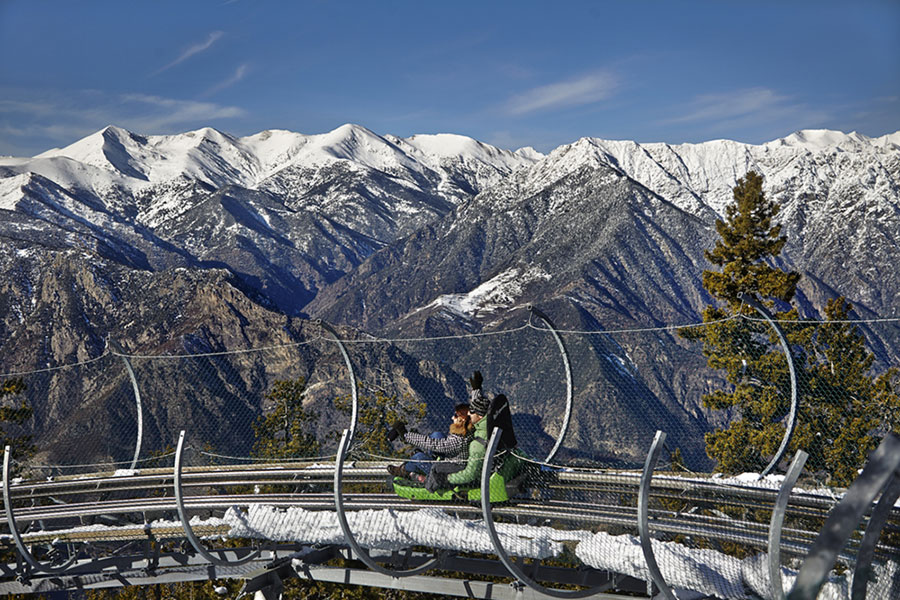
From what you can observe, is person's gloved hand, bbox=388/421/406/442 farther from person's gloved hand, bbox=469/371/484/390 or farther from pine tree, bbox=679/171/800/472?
pine tree, bbox=679/171/800/472

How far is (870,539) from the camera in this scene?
17.2 ft

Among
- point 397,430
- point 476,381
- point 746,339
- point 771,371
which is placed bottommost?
point 397,430

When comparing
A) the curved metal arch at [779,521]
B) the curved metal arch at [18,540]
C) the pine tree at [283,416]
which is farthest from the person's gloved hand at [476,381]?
the pine tree at [283,416]

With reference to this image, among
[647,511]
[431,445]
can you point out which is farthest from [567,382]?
[647,511]

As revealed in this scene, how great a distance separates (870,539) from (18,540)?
32.9ft

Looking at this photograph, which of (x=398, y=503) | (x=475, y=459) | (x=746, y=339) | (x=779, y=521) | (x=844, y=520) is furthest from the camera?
(x=746, y=339)

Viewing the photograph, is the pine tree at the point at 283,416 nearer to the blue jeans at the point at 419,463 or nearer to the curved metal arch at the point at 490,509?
the blue jeans at the point at 419,463

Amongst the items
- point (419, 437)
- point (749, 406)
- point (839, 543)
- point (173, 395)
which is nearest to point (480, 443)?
point (419, 437)

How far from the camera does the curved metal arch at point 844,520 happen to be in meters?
3.97

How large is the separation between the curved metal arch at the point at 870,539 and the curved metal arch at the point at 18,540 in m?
9.80

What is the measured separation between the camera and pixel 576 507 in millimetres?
11164

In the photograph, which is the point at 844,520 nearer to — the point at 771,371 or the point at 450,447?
the point at 450,447

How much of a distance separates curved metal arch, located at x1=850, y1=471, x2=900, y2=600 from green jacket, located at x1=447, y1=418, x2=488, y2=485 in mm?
5812

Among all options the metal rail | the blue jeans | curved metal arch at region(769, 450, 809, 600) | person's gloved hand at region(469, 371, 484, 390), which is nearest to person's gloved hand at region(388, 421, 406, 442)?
the blue jeans
